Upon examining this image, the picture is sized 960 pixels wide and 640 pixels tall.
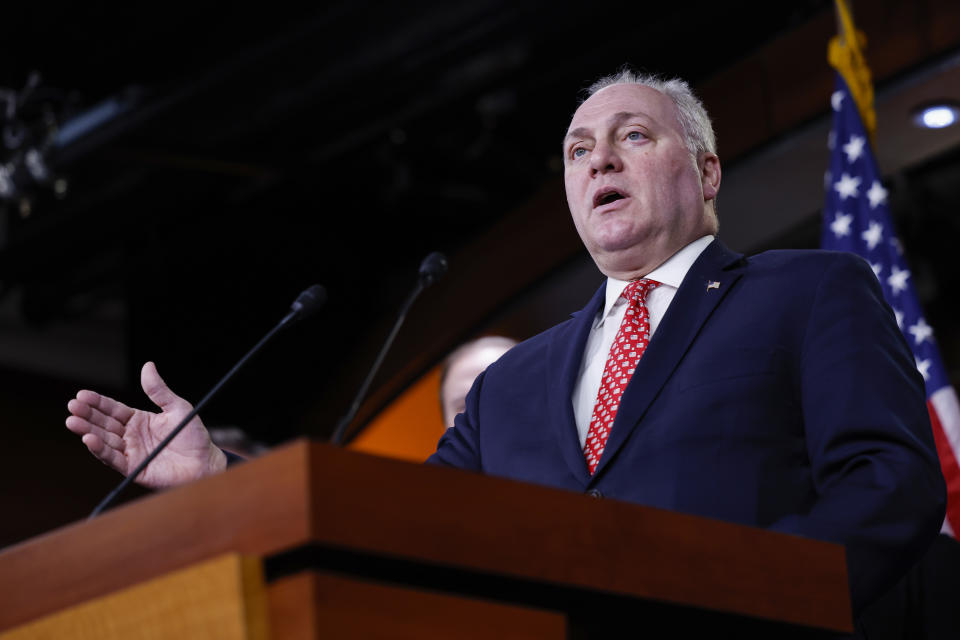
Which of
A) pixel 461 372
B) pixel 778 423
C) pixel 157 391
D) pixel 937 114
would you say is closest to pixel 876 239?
pixel 937 114

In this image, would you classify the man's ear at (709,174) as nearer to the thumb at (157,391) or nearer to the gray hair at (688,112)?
the gray hair at (688,112)

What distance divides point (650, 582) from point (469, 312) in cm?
466

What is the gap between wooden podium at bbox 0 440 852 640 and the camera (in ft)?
3.21

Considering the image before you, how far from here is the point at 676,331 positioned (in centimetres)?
166

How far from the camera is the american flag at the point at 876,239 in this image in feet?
10.6

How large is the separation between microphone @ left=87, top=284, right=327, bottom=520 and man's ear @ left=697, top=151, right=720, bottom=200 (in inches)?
25.1

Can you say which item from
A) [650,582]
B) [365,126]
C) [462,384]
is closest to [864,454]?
[650,582]

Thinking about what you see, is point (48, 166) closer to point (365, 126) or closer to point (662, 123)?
point (365, 126)

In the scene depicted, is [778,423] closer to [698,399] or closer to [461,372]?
[698,399]

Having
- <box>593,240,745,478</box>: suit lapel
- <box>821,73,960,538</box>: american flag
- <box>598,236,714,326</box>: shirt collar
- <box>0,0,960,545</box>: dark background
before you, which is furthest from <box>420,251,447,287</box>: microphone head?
<box>0,0,960,545</box>: dark background

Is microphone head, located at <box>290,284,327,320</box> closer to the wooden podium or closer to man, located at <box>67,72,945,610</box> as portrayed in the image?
man, located at <box>67,72,945,610</box>

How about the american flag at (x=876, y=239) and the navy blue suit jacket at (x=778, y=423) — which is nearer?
the navy blue suit jacket at (x=778, y=423)

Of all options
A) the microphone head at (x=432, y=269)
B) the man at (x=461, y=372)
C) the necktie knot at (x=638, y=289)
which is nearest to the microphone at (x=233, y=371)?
the microphone head at (x=432, y=269)

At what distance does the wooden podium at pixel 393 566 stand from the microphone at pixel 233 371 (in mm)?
262
